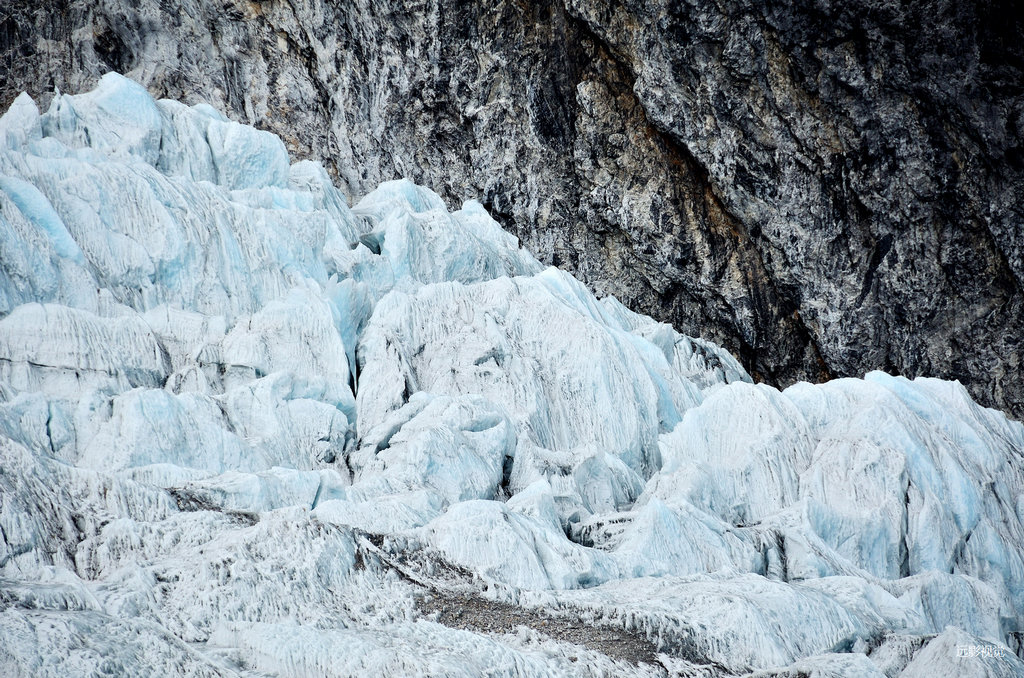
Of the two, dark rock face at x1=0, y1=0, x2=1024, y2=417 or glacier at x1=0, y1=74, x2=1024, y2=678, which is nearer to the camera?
glacier at x1=0, y1=74, x2=1024, y2=678

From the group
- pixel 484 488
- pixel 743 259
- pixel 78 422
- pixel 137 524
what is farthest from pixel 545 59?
pixel 137 524

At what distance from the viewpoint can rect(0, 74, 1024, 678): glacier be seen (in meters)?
9.93

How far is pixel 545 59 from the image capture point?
27.8 meters

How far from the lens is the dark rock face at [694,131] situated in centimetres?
2536

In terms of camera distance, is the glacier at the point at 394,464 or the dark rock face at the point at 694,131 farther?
the dark rock face at the point at 694,131

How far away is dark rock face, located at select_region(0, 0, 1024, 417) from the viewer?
25359 millimetres

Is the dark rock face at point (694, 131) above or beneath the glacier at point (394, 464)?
above

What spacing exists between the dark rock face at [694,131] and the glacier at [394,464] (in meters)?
7.40

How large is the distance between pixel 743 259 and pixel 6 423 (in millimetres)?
21244

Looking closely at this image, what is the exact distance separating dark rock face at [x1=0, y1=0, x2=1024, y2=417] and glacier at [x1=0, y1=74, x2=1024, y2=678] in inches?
291

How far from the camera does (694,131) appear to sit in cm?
2717

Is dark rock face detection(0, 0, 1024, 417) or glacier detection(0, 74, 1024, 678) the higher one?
dark rock face detection(0, 0, 1024, 417)

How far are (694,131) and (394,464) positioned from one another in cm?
1636

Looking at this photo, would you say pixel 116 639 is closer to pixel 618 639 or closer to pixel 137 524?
pixel 137 524
